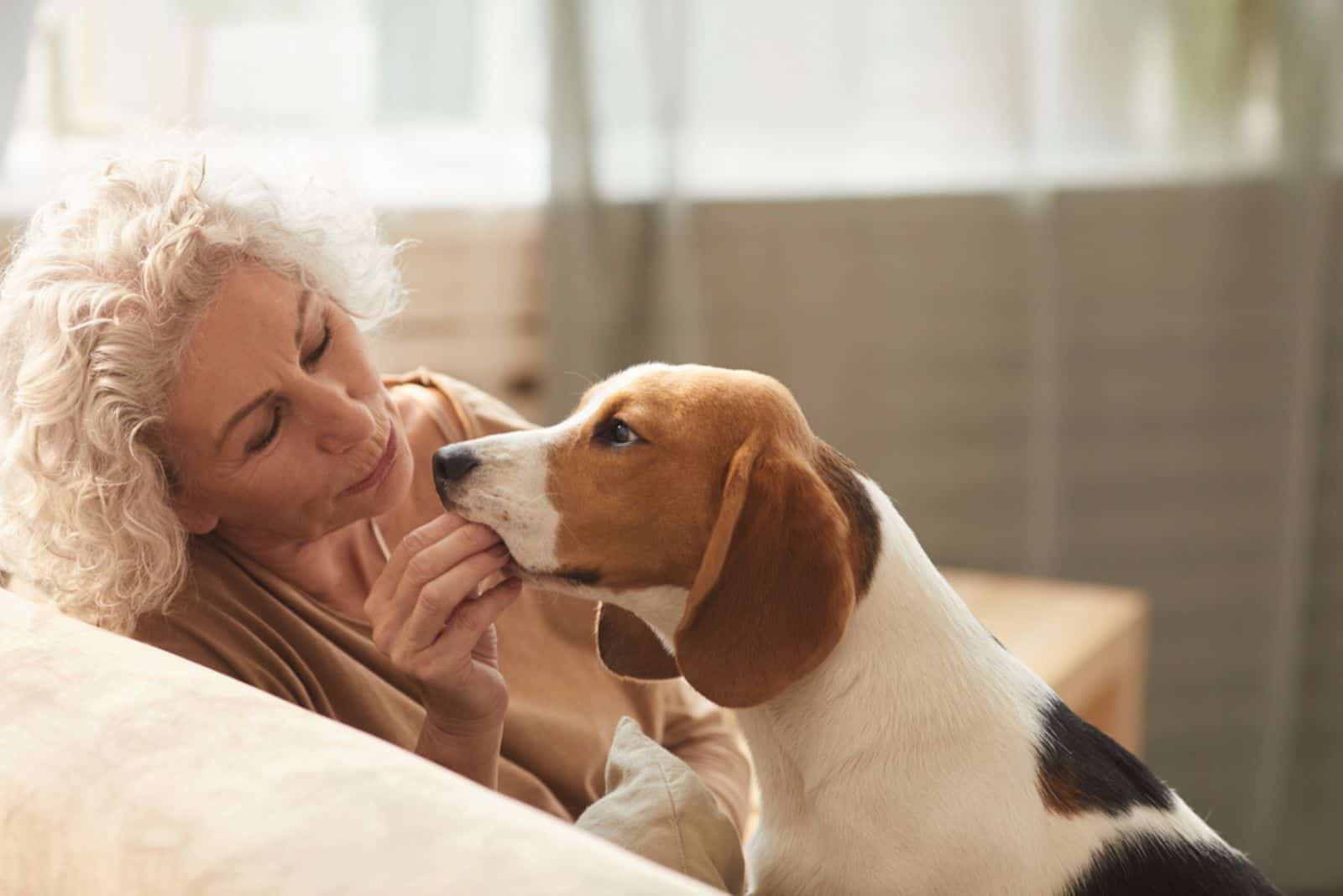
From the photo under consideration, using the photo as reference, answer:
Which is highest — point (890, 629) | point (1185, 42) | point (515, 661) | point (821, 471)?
point (1185, 42)

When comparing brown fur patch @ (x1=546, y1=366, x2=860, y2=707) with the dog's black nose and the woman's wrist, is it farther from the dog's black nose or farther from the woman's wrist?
the woman's wrist

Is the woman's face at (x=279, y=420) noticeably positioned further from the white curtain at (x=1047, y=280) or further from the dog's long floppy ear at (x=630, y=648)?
the white curtain at (x=1047, y=280)

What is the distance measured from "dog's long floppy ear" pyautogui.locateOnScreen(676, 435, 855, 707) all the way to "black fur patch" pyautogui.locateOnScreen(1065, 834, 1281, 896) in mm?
259

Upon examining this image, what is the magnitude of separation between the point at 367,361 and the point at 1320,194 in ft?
7.14

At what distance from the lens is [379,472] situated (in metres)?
1.35

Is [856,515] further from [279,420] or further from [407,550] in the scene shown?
[279,420]

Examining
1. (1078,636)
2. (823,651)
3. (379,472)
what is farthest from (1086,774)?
(1078,636)

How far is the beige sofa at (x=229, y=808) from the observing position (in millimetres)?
721

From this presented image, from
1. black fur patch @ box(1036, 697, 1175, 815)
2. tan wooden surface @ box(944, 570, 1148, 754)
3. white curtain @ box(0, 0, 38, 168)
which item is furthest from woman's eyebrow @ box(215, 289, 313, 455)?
tan wooden surface @ box(944, 570, 1148, 754)

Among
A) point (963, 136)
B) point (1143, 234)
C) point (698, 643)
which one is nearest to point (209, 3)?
point (963, 136)

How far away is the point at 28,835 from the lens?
0.88 metres

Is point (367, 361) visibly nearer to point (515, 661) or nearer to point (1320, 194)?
point (515, 661)

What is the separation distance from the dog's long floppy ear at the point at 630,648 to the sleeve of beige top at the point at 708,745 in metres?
0.31

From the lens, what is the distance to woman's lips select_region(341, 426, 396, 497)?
1.34 meters
